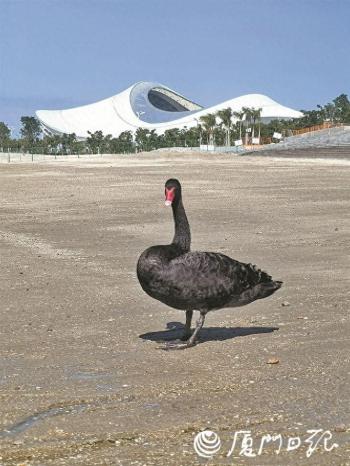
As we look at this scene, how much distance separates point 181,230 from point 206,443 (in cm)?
336

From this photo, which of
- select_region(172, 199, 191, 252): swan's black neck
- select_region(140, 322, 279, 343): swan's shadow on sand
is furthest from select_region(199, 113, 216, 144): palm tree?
select_region(172, 199, 191, 252): swan's black neck

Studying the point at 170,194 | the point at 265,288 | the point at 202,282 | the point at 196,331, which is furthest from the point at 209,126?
the point at 202,282

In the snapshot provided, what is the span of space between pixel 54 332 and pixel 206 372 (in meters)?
2.32

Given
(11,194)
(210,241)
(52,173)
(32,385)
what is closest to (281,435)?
(32,385)

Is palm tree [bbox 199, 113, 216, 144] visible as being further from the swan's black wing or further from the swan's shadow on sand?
the swan's black wing

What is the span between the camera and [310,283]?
12.1 m

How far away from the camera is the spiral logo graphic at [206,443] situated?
5.47 m

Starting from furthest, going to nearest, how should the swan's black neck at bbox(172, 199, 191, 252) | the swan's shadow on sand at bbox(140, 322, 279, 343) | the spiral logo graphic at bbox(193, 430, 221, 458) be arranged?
the swan's shadow on sand at bbox(140, 322, 279, 343), the swan's black neck at bbox(172, 199, 191, 252), the spiral logo graphic at bbox(193, 430, 221, 458)

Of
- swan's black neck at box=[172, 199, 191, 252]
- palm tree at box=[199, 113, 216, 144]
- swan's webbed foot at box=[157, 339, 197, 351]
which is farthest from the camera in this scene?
palm tree at box=[199, 113, 216, 144]

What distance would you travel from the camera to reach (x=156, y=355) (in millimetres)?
8242

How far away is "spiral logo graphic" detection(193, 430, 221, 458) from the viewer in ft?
17.9

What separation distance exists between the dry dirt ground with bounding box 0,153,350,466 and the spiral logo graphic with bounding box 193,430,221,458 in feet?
0.16

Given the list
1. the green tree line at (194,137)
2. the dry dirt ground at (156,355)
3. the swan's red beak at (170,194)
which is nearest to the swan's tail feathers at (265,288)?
the dry dirt ground at (156,355)

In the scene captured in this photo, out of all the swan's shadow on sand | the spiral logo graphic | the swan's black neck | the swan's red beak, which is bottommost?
the swan's shadow on sand
